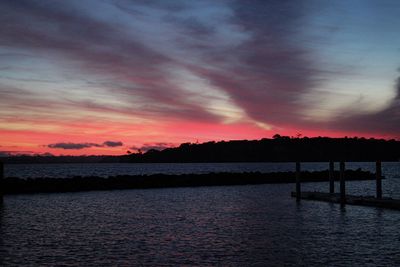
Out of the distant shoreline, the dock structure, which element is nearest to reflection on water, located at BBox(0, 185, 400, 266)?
the dock structure

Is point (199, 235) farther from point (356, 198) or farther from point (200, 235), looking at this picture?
point (356, 198)

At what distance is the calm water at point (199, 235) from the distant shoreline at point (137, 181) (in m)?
18.3

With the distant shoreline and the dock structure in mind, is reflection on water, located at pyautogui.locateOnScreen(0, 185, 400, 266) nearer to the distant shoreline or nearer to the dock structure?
the dock structure

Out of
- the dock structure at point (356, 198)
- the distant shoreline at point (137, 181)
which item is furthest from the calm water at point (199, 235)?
the distant shoreline at point (137, 181)

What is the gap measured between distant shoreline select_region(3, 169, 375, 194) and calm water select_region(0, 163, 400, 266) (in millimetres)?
18336

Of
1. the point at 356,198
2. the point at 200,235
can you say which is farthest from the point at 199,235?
the point at 356,198

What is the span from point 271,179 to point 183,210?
47344 millimetres

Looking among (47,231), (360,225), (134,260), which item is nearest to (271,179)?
(360,225)

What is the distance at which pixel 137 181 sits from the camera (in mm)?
67312

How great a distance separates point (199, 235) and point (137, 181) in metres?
44.0

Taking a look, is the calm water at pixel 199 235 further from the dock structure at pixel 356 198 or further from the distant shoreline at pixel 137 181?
the distant shoreline at pixel 137 181

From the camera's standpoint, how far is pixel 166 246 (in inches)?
841

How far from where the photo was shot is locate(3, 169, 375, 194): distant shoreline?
56938 mm

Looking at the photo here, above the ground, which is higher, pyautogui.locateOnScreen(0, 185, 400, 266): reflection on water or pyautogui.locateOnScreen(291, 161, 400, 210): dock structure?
pyautogui.locateOnScreen(291, 161, 400, 210): dock structure
